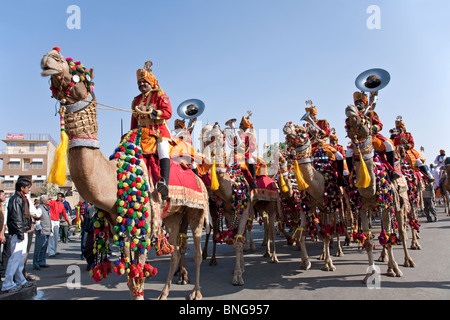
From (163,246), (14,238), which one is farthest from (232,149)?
(14,238)

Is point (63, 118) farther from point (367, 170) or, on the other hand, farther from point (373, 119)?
point (373, 119)

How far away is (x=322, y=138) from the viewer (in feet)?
30.5

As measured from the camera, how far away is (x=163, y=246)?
188 inches

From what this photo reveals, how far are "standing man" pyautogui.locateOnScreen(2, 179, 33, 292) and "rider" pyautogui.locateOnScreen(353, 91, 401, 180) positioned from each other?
783 centimetres

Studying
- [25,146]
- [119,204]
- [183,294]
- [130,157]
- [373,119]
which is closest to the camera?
[119,204]

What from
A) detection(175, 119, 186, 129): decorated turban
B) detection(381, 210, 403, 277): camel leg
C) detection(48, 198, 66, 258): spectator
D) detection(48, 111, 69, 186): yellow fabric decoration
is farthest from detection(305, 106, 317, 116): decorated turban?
detection(48, 198, 66, 258): spectator

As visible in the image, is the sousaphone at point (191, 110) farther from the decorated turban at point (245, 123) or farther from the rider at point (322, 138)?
the rider at point (322, 138)

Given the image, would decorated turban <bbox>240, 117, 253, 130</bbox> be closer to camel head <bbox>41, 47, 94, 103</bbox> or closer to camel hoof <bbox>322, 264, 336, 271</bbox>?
camel hoof <bbox>322, 264, 336, 271</bbox>

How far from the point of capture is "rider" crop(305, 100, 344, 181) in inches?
302

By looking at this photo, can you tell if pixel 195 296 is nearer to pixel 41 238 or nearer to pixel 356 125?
pixel 356 125

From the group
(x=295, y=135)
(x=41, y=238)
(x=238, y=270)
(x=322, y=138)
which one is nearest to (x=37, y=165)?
(x=41, y=238)

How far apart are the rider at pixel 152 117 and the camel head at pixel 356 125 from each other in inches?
144

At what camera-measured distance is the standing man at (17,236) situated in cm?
620

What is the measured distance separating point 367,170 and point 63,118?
5509mm
